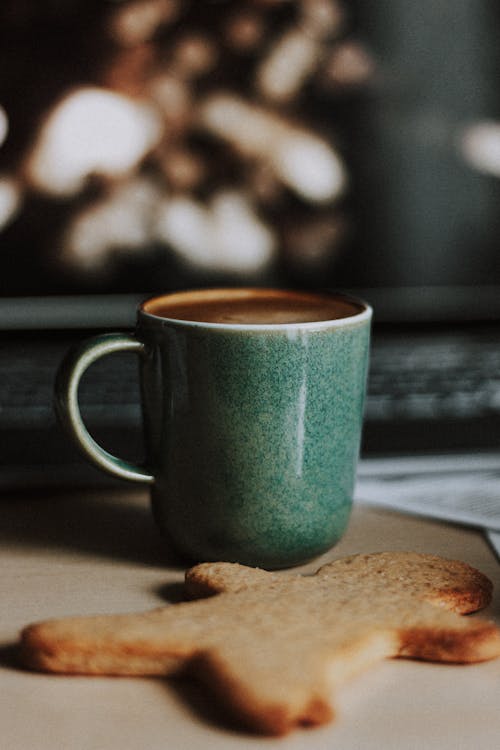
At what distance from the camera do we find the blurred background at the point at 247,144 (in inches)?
31.8

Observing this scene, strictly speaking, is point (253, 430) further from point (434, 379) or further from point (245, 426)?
point (434, 379)

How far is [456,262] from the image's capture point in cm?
88

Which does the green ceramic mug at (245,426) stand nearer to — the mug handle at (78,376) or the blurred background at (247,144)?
the mug handle at (78,376)

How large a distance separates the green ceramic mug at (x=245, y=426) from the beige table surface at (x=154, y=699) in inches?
1.1

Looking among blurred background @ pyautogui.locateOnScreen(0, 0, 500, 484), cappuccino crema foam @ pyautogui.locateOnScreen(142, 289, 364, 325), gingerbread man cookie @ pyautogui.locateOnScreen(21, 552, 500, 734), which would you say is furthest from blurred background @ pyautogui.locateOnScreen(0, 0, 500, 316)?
gingerbread man cookie @ pyautogui.locateOnScreen(21, 552, 500, 734)

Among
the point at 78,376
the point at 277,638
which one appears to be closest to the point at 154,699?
the point at 277,638

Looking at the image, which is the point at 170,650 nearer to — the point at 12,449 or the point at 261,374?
the point at 261,374

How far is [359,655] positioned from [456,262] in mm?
611

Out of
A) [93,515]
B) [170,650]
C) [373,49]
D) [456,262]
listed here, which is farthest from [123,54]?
[170,650]

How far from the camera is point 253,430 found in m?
0.40

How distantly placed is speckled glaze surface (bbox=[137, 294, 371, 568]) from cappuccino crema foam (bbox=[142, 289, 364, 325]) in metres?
0.02

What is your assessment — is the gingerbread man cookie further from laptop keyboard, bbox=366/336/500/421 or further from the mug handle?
laptop keyboard, bbox=366/336/500/421

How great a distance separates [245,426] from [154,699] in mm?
127

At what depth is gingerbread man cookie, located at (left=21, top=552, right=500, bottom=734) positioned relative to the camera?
30cm
